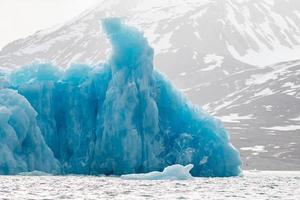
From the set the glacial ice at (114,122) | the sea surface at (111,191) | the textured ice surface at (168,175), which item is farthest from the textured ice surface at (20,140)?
the textured ice surface at (168,175)

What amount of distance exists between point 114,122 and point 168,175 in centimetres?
964

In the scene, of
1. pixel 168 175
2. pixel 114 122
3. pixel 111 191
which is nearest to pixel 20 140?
pixel 114 122

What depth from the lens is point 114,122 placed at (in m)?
66.7

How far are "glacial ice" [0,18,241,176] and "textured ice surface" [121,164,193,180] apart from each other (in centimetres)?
392

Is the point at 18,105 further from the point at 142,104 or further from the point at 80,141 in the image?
the point at 142,104

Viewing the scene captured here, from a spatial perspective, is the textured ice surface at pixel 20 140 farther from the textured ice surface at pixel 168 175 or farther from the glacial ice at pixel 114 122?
the textured ice surface at pixel 168 175

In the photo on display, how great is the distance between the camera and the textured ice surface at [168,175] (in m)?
59.9

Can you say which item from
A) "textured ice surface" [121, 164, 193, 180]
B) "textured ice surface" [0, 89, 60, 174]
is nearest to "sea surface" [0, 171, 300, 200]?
"textured ice surface" [121, 164, 193, 180]

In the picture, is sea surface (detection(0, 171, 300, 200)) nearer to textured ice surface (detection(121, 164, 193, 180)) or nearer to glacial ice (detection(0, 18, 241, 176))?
textured ice surface (detection(121, 164, 193, 180))

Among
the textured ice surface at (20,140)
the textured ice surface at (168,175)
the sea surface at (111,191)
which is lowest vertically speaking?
the sea surface at (111,191)

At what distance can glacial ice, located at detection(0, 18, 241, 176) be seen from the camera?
64.2 meters

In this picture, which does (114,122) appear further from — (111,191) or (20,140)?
(111,191)

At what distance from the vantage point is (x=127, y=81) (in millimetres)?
69188

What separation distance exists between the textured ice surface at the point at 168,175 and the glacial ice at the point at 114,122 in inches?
154
